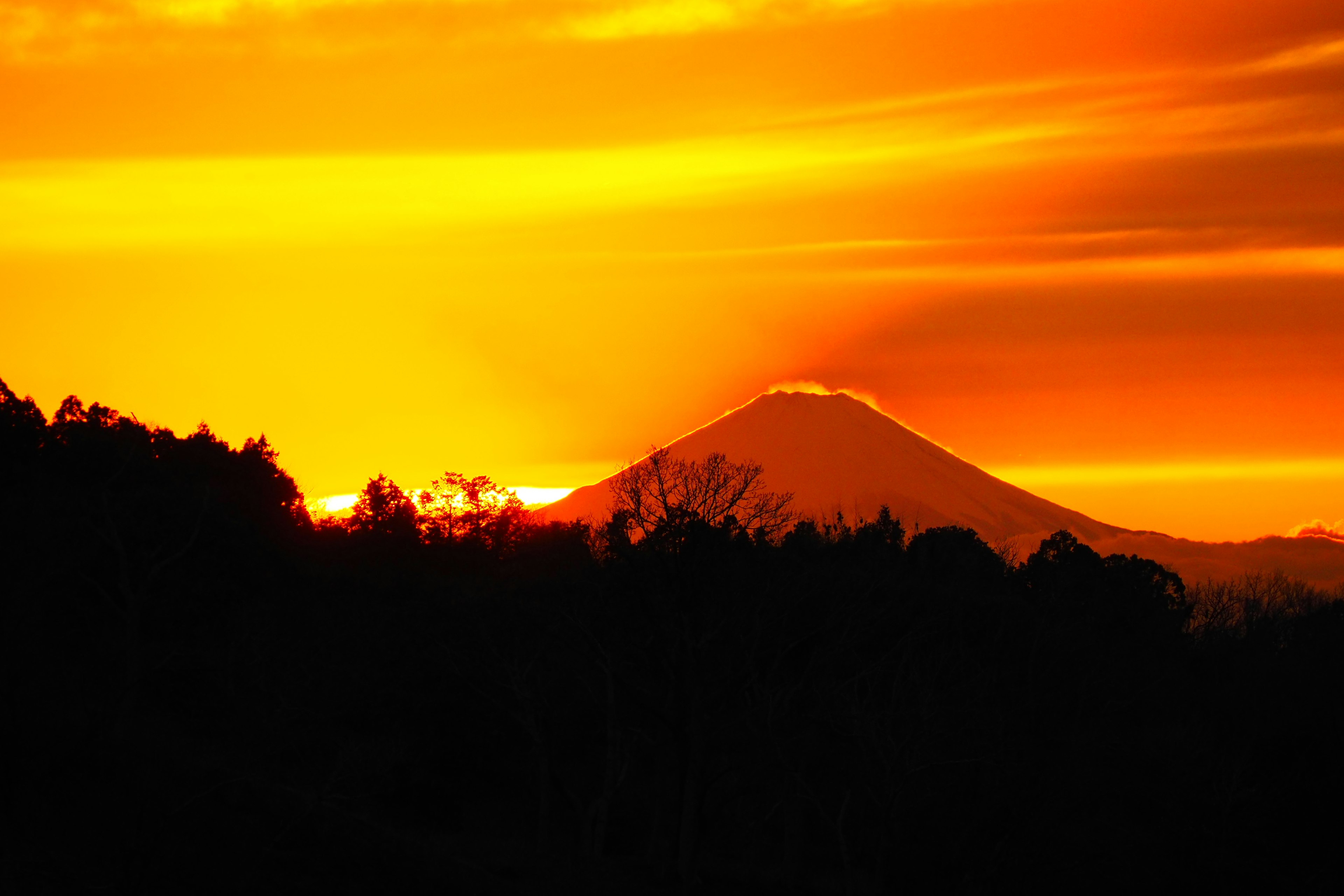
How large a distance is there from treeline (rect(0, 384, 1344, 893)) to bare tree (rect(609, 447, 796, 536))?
0.15 m

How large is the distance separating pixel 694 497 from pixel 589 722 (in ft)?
28.6

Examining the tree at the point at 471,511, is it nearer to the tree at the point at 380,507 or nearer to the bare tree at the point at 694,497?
the tree at the point at 380,507

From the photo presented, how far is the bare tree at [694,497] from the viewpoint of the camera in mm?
35469

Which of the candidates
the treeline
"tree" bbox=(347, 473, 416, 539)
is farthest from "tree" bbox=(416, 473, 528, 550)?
the treeline

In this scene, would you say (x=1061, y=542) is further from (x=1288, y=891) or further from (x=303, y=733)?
(x=303, y=733)

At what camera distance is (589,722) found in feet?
132

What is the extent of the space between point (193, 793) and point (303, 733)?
1044 centimetres

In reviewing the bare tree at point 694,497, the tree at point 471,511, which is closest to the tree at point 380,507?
the tree at point 471,511

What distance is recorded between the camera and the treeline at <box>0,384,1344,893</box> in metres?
28.1

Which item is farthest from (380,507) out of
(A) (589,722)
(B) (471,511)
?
(A) (589,722)

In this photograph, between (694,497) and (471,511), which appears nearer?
(694,497)

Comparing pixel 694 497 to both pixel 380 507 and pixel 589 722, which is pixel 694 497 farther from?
pixel 380 507

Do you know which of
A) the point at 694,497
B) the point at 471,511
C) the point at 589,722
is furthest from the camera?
the point at 471,511

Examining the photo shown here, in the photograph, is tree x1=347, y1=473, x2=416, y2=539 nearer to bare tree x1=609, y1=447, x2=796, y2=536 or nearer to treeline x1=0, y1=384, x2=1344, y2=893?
treeline x1=0, y1=384, x2=1344, y2=893
